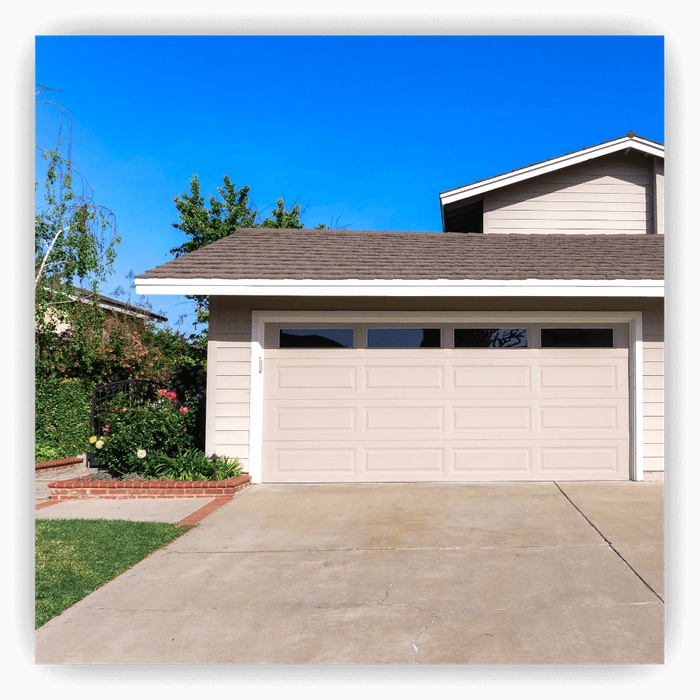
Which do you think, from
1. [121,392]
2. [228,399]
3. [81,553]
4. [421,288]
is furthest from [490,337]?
[121,392]

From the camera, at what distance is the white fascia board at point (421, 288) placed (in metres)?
7.36

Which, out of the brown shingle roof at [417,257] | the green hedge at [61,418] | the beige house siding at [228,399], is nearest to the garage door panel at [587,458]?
the brown shingle roof at [417,257]

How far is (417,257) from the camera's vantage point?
8.55 meters

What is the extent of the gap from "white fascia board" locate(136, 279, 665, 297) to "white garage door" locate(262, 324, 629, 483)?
0.75 meters

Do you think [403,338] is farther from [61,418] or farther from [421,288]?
[61,418]

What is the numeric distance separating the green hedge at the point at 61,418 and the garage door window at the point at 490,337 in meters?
7.48

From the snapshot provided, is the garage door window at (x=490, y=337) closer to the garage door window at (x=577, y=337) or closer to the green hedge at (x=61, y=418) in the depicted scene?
the garage door window at (x=577, y=337)

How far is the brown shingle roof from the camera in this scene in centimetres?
760

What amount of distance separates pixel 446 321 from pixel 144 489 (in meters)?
5.08

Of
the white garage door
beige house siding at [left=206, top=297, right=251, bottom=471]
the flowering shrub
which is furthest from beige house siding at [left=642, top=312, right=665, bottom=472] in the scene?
the flowering shrub
